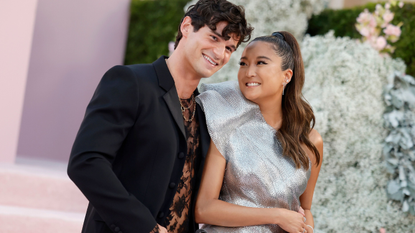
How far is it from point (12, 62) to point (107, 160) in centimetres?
364

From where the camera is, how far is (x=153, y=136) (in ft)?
5.87

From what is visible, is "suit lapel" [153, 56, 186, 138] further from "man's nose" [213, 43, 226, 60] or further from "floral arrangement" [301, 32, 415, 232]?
"floral arrangement" [301, 32, 415, 232]

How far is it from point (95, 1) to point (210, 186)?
556cm

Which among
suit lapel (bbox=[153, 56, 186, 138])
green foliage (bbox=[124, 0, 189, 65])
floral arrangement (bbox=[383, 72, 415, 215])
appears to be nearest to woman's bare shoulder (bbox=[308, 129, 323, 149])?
suit lapel (bbox=[153, 56, 186, 138])

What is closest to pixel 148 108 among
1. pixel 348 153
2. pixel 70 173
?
pixel 70 173

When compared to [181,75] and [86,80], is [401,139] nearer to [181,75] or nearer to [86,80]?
[181,75]

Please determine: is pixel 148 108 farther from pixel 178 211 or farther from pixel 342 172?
pixel 342 172

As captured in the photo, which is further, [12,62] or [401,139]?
[12,62]

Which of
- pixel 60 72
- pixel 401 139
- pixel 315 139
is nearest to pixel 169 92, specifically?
pixel 315 139

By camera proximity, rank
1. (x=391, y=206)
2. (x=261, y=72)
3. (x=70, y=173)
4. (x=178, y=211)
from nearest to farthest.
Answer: (x=70, y=173) → (x=178, y=211) → (x=261, y=72) → (x=391, y=206)

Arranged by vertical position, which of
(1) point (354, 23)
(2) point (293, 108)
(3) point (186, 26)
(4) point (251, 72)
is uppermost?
(1) point (354, 23)

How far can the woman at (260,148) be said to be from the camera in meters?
2.07

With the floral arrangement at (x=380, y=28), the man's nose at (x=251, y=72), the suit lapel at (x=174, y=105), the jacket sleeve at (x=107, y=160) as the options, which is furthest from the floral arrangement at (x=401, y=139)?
the jacket sleeve at (x=107, y=160)

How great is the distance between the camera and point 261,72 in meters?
2.25
